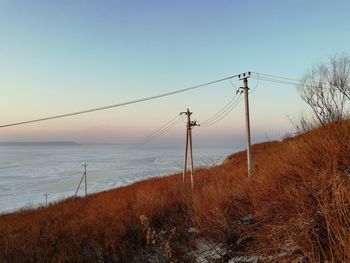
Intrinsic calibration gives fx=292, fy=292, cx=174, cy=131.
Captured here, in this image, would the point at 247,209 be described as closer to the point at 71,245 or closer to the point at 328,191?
the point at 328,191

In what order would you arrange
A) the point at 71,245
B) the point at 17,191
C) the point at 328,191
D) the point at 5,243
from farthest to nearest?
the point at 17,191, the point at 5,243, the point at 71,245, the point at 328,191

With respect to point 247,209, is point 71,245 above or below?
below

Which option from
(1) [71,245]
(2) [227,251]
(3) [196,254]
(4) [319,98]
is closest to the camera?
(2) [227,251]

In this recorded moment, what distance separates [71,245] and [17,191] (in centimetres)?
3750

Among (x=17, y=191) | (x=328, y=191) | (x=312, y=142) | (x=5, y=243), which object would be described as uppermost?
(x=312, y=142)

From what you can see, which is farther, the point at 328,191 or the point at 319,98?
the point at 319,98

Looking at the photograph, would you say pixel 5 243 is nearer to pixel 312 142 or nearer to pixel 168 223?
pixel 168 223

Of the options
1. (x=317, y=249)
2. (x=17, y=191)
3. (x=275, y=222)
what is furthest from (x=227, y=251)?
(x=17, y=191)

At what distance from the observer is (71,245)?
7.43 meters

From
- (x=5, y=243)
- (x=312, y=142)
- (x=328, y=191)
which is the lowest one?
(x=5, y=243)

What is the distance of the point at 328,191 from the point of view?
4.62 meters

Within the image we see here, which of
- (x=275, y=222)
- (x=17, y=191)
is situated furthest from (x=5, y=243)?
(x=17, y=191)

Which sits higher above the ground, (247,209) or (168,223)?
(247,209)

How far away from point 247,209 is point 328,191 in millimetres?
2160
